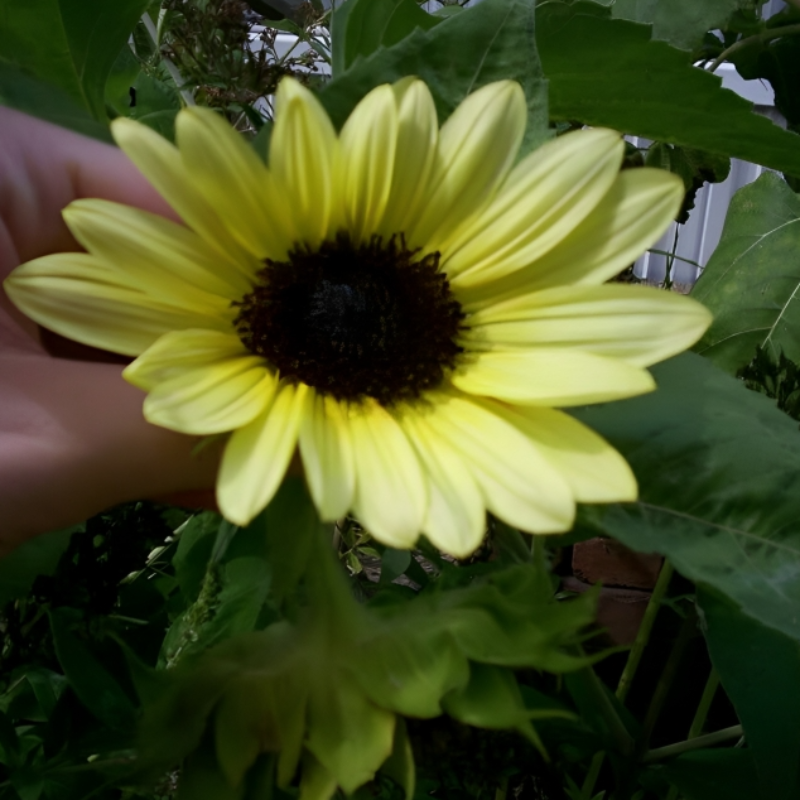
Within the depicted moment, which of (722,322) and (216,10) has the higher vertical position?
(216,10)

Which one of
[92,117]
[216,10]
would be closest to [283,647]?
[92,117]

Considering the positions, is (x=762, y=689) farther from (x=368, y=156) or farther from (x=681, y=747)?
(x=368, y=156)

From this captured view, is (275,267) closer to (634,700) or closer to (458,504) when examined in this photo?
(458,504)

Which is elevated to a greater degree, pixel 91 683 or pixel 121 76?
pixel 121 76

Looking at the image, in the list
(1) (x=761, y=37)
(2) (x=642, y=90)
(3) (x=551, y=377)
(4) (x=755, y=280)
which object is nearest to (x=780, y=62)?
(1) (x=761, y=37)

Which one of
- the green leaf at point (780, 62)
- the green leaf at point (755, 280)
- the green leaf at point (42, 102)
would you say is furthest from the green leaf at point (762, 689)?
the green leaf at point (780, 62)

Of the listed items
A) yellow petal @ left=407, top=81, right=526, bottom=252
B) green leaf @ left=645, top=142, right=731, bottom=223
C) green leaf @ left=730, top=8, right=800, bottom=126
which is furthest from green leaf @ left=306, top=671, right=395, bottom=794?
green leaf @ left=730, top=8, right=800, bottom=126
